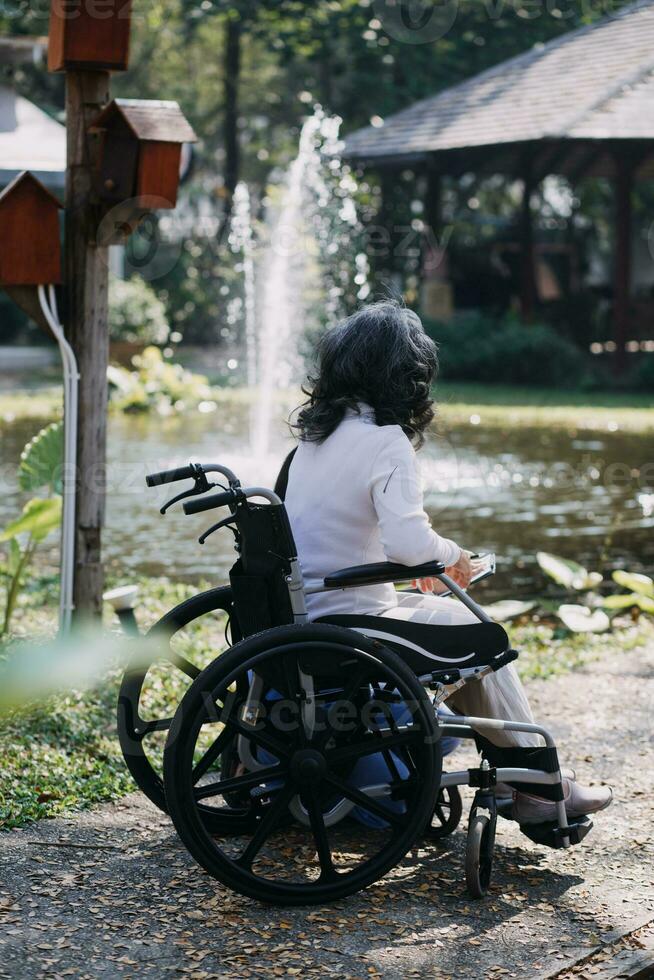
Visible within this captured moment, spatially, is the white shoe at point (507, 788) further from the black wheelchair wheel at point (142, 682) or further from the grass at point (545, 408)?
the grass at point (545, 408)

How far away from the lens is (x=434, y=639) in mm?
3387

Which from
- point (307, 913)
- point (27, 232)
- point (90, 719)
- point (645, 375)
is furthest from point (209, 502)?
point (645, 375)

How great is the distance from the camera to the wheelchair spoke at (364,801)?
10.7 ft

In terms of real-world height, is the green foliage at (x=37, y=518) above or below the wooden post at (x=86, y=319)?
below

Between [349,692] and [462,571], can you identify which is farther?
[462,571]

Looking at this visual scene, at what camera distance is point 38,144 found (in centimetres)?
1355

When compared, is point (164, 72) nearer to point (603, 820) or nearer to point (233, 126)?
point (233, 126)

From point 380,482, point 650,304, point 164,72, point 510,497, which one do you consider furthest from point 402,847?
point 164,72

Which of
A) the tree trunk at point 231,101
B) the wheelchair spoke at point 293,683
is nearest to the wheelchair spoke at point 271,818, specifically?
the wheelchair spoke at point 293,683

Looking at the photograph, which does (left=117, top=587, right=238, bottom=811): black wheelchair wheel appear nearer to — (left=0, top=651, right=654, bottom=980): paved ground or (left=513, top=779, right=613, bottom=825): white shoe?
(left=0, top=651, right=654, bottom=980): paved ground

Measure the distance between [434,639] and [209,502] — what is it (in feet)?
2.26

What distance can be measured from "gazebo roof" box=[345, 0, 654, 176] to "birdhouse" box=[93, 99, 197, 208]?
14.3m

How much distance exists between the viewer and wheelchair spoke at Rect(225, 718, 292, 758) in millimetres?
3227

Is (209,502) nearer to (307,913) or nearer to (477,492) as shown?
(307,913)
